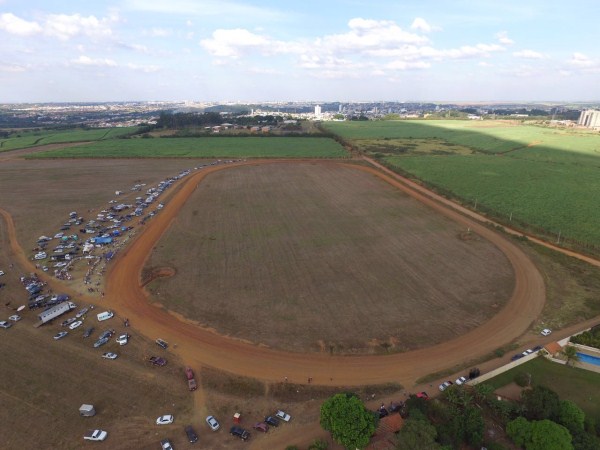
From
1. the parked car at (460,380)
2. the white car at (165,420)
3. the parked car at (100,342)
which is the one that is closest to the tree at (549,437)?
the parked car at (460,380)

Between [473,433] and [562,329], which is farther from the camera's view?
[562,329]

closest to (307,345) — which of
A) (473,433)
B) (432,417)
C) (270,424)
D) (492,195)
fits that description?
(270,424)

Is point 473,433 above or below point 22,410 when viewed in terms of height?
above

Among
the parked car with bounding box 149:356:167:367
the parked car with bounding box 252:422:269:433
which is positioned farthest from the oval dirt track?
the parked car with bounding box 252:422:269:433

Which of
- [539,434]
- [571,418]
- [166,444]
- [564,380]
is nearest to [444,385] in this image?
[539,434]

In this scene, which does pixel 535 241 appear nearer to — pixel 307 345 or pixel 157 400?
pixel 307 345

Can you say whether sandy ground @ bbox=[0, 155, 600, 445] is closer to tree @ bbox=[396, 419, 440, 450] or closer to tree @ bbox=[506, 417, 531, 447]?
tree @ bbox=[396, 419, 440, 450]
